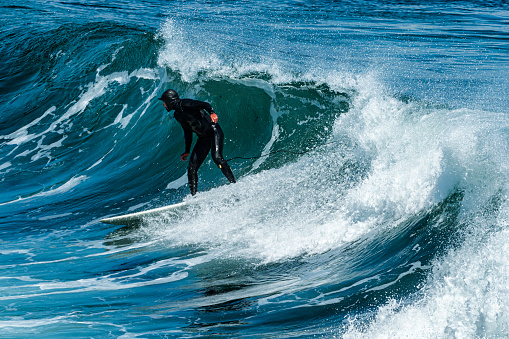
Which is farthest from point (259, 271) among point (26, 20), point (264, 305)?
point (26, 20)

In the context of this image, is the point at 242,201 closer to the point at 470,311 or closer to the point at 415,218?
the point at 415,218

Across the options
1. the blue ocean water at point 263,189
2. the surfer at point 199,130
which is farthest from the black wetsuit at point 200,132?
the blue ocean water at point 263,189

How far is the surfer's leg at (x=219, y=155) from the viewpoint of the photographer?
22.1 ft

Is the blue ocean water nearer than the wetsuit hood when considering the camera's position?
Yes

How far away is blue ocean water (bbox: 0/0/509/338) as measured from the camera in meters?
4.50

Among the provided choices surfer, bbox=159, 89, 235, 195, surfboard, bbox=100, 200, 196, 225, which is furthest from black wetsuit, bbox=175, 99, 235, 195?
surfboard, bbox=100, 200, 196, 225

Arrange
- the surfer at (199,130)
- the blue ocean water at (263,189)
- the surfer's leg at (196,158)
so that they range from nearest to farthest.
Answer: the blue ocean water at (263,189)
the surfer at (199,130)
the surfer's leg at (196,158)

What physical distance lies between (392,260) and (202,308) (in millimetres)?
1963

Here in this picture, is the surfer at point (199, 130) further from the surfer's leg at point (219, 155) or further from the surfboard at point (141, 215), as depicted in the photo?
the surfboard at point (141, 215)

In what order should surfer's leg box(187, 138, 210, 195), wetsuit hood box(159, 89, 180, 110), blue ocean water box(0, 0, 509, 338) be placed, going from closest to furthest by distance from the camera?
blue ocean water box(0, 0, 509, 338) → wetsuit hood box(159, 89, 180, 110) → surfer's leg box(187, 138, 210, 195)

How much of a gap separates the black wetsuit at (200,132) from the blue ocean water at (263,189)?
559 mm

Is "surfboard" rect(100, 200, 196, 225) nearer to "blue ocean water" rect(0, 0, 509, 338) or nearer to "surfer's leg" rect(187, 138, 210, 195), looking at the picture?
"blue ocean water" rect(0, 0, 509, 338)

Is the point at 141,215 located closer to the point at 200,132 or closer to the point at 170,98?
the point at 200,132

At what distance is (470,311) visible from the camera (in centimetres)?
372
